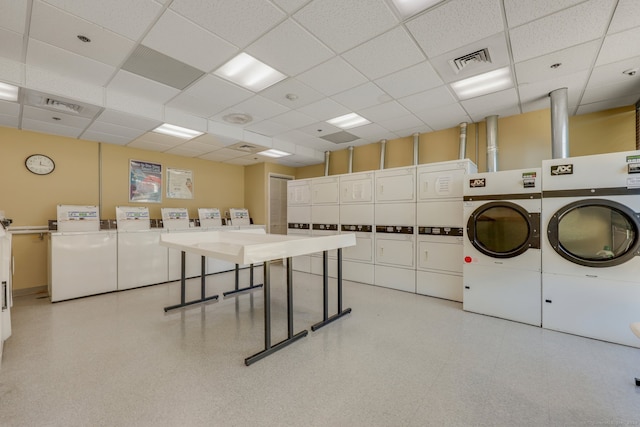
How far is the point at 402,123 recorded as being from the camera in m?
4.53

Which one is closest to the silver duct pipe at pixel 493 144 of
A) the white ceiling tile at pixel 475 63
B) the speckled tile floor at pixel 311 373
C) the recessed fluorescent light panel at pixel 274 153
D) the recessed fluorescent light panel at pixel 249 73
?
the white ceiling tile at pixel 475 63

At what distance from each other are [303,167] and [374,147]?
7.64 feet

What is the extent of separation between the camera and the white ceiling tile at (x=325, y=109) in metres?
3.76

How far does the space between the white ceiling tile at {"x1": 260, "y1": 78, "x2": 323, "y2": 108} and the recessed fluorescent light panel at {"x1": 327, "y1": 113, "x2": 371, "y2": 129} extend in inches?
30.8

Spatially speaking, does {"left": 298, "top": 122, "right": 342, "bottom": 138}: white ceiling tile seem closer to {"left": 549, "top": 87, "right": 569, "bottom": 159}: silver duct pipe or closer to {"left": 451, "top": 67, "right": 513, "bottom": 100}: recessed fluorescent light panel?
{"left": 451, "top": 67, "right": 513, "bottom": 100}: recessed fluorescent light panel

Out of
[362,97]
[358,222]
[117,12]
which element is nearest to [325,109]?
[362,97]

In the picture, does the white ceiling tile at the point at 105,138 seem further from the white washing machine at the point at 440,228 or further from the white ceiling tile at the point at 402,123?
the white washing machine at the point at 440,228

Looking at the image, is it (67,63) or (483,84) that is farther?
(483,84)

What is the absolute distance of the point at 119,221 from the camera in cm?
471

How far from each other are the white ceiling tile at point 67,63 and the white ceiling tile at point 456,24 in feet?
10.5

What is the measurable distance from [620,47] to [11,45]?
5686 mm

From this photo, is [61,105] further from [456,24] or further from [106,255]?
[456,24]

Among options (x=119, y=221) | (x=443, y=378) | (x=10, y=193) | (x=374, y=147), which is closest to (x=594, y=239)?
(x=443, y=378)

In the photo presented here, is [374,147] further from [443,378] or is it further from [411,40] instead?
[443,378]
